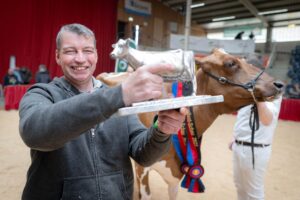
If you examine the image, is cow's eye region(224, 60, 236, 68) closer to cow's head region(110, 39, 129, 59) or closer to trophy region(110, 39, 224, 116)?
trophy region(110, 39, 224, 116)

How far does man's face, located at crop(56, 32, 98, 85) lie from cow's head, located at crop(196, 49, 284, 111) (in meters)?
0.97

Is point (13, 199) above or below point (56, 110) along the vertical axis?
below

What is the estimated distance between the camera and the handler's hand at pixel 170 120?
96cm

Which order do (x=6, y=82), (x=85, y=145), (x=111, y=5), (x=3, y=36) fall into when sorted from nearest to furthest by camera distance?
(x=85, y=145) < (x=6, y=82) < (x=3, y=36) < (x=111, y=5)

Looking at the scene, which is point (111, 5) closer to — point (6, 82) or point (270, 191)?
point (6, 82)

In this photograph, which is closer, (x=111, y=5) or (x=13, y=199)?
(x=13, y=199)

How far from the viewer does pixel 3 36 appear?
482 inches

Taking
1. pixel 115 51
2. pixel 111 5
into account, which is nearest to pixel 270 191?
pixel 115 51

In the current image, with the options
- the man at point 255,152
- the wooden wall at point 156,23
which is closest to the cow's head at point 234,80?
the man at point 255,152

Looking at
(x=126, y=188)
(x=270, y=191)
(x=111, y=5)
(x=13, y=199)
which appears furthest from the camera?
(x=111, y=5)

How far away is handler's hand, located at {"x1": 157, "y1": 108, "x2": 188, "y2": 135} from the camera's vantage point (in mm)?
958

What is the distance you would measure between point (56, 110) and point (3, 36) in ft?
44.7

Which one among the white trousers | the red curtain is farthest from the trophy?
the red curtain

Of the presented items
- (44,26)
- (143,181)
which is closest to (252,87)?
(143,181)
